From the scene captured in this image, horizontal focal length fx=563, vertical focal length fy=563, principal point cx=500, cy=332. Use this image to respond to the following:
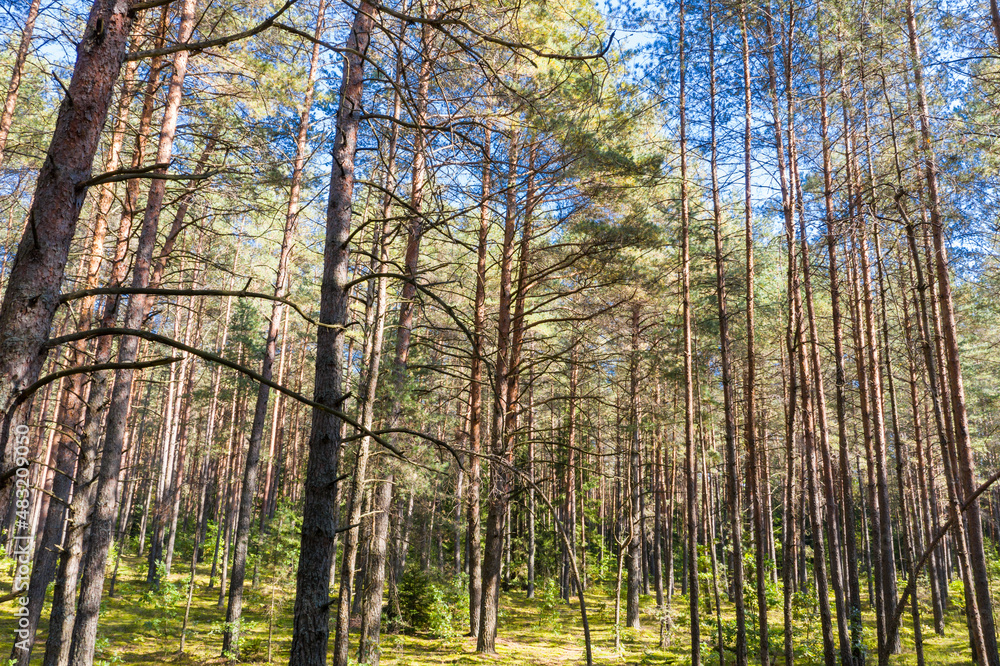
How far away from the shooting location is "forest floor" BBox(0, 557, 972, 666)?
482 inches

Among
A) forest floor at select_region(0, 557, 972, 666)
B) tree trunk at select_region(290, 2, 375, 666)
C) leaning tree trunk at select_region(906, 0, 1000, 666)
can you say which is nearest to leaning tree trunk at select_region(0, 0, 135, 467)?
tree trunk at select_region(290, 2, 375, 666)

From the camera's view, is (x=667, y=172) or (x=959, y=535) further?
(x=667, y=172)

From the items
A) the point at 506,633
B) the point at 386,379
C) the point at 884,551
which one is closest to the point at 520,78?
the point at 386,379

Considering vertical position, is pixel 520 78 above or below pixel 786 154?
above

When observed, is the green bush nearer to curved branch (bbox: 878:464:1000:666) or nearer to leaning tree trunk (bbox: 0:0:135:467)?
curved branch (bbox: 878:464:1000:666)

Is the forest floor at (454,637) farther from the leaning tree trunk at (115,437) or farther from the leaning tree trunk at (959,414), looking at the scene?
the leaning tree trunk at (959,414)

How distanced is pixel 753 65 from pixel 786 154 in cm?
195

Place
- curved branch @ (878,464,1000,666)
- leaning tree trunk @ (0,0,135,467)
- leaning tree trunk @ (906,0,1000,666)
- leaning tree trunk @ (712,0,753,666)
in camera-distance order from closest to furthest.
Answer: leaning tree trunk @ (0,0,135,467) → curved branch @ (878,464,1000,666) → leaning tree trunk @ (906,0,1000,666) → leaning tree trunk @ (712,0,753,666)

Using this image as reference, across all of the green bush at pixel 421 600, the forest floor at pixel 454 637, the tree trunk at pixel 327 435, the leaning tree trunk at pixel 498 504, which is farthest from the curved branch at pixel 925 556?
the green bush at pixel 421 600

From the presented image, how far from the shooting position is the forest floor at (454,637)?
12234 mm

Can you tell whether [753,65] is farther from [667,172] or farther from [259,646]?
[259,646]

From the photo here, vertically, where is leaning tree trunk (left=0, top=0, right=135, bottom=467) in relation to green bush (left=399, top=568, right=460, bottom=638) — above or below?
above

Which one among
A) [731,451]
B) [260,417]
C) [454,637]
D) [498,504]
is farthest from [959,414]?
[454,637]

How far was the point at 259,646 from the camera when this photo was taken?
1270 cm
